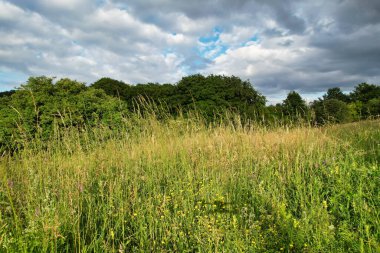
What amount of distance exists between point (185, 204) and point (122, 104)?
464cm

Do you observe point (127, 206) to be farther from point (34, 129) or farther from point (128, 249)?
point (34, 129)

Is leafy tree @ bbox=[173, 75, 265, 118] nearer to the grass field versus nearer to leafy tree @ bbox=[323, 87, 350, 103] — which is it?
the grass field

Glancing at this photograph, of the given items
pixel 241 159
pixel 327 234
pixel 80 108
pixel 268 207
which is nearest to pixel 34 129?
pixel 80 108

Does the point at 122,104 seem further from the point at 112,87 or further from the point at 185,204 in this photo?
the point at 112,87

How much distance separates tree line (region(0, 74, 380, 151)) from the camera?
17.8 feet

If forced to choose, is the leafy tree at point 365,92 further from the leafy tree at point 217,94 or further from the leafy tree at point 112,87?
the leafy tree at point 112,87

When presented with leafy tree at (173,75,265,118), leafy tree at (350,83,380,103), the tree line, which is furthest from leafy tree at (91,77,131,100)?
leafy tree at (350,83,380,103)


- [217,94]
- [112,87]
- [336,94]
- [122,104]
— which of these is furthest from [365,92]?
[122,104]

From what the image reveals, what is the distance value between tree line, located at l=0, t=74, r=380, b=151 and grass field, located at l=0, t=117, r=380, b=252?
0.75 meters

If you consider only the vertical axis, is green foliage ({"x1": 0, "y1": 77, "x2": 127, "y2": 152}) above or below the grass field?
above

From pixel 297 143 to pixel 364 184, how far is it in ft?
7.25

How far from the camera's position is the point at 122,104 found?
6.87m

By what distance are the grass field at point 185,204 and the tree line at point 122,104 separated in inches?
29.7

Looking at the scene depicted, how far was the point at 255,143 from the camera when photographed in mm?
4887
